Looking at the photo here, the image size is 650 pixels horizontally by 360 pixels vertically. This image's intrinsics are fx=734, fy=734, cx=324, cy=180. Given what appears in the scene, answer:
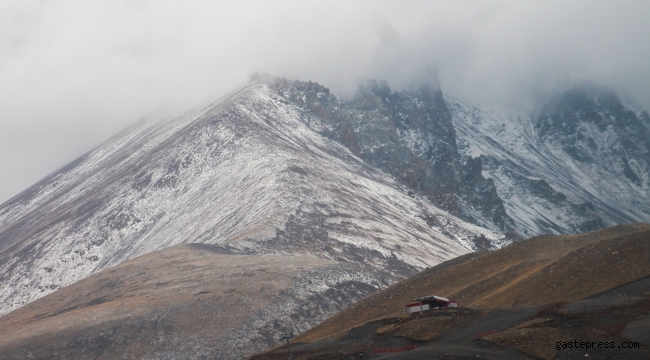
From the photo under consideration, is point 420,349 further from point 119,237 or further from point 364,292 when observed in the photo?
point 119,237

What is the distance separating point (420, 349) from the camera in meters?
54.1

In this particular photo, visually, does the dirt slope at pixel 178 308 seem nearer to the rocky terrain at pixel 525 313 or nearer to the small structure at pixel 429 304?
the rocky terrain at pixel 525 313

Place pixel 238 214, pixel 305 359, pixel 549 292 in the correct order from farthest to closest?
pixel 238 214 → pixel 549 292 → pixel 305 359

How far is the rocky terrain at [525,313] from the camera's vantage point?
162 feet

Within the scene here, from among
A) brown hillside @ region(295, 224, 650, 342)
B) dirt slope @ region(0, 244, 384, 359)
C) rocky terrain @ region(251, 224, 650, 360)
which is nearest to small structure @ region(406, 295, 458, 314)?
brown hillside @ region(295, 224, 650, 342)

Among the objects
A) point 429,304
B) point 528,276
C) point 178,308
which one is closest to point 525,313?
point 429,304

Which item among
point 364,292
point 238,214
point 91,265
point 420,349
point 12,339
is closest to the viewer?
point 420,349

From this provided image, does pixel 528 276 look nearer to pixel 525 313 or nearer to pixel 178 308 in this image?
pixel 525 313

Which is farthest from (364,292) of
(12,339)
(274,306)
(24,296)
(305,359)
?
(24,296)

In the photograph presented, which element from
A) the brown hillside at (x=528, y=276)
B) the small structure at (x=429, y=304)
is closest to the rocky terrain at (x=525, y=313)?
the brown hillside at (x=528, y=276)

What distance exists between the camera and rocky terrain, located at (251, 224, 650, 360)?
49250 millimetres

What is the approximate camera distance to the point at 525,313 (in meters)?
58.8

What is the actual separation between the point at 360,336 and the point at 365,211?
128m

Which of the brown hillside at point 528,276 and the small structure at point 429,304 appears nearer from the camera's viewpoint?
the brown hillside at point 528,276
